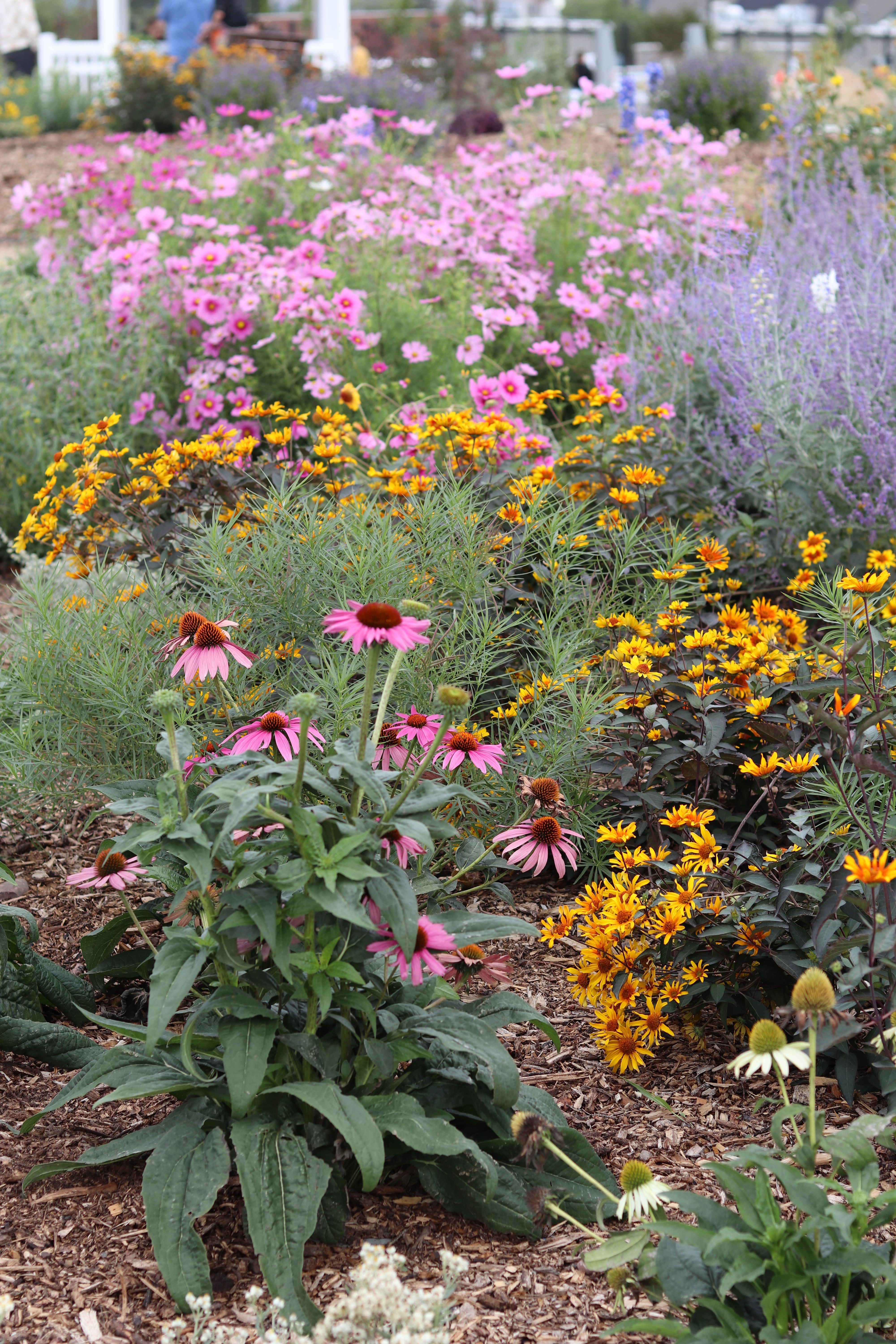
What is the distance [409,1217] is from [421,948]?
0.47m

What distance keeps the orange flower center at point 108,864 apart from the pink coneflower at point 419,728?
20.1 inches

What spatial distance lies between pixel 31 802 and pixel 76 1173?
1274 millimetres

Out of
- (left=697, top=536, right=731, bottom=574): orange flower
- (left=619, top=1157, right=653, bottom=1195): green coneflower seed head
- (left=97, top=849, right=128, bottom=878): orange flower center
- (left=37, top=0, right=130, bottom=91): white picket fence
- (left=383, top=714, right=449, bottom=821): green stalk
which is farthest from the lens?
(left=37, top=0, right=130, bottom=91): white picket fence

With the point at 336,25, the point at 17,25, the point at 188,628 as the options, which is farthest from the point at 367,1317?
the point at 17,25

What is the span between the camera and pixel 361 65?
588 inches

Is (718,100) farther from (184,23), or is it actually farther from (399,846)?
(399,846)

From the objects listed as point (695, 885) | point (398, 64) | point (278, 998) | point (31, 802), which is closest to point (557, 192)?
point (31, 802)

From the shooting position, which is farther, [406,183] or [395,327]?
[406,183]

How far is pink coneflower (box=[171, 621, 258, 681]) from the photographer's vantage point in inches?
79.9

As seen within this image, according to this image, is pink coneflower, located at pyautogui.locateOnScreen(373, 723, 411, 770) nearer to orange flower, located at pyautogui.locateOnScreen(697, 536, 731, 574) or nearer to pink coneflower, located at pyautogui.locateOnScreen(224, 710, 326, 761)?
pink coneflower, located at pyautogui.locateOnScreen(224, 710, 326, 761)

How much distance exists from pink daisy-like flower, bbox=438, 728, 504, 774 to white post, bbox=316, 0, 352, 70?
55.2ft

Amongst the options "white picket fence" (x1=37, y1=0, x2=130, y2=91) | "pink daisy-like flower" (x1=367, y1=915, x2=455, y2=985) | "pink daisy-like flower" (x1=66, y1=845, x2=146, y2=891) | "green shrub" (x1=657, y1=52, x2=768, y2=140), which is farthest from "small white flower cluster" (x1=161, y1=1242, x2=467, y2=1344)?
"white picket fence" (x1=37, y1=0, x2=130, y2=91)

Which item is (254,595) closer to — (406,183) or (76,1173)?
(76,1173)

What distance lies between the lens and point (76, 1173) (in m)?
2.00
